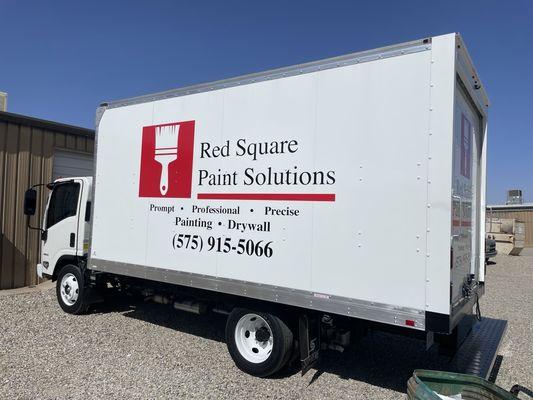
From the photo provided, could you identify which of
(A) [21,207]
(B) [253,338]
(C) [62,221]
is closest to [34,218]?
(A) [21,207]

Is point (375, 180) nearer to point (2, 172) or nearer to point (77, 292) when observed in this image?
point (77, 292)

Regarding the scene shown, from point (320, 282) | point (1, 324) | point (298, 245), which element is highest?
point (298, 245)

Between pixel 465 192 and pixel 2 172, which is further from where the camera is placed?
pixel 2 172

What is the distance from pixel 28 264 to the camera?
9469 millimetres

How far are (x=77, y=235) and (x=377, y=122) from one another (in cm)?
509

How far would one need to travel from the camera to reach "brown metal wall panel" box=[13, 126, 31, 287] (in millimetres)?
9273

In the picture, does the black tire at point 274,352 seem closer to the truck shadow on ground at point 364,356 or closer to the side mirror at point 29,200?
the truck shadow on ground at point 364,356

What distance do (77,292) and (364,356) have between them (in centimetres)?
443

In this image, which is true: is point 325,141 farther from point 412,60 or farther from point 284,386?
point 284,386

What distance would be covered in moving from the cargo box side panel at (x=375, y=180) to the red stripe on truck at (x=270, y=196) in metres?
0.12

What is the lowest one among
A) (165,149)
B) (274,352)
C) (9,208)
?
(274,352)

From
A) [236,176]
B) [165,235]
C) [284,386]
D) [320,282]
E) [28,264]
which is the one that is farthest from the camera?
[28,264]

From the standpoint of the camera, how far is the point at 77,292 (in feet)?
22.4

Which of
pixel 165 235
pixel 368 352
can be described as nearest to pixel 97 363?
pixel 165 235
